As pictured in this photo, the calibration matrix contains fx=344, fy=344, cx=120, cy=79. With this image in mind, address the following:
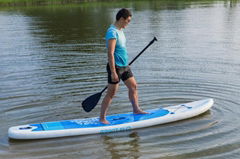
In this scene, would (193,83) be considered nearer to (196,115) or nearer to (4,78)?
(196,115)

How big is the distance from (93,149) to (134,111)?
1.62 meters

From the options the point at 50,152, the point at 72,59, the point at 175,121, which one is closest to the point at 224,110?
the point at 175,121

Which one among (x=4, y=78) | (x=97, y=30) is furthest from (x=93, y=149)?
(x=97, y=30)

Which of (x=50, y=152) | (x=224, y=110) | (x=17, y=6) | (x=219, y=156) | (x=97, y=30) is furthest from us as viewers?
(x=17, y=6)

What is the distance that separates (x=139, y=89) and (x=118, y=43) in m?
3.49

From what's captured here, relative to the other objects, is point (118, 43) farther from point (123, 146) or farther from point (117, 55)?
point (123, 146)

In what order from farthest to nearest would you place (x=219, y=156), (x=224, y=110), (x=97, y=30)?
(x=97, y=30), (x=224, y=110), (x=219, y=156)

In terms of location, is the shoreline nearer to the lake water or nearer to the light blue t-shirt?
the lake water

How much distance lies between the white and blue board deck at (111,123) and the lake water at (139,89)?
129 mm

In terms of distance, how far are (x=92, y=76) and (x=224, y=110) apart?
15.9 feet

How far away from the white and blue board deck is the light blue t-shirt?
127cm

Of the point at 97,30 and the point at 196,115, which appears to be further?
the point at 97,30

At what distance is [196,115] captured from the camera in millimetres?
7812

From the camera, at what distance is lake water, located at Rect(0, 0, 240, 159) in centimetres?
629
